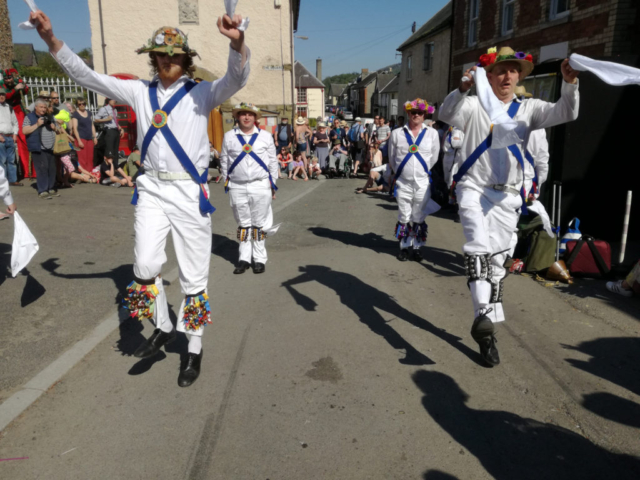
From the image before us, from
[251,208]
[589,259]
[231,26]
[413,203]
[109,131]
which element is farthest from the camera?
[109,131]

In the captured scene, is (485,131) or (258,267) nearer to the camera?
(485,131)

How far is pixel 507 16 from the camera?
63.9 ft

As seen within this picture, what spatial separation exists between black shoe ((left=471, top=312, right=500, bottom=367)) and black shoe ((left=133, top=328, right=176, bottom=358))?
2308mm

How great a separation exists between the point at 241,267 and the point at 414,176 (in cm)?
277

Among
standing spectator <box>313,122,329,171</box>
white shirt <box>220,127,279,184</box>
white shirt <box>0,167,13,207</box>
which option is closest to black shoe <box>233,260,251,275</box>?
white shirt <box>220,127,279,184</box>

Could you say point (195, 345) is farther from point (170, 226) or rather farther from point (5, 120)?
point (5, 120)

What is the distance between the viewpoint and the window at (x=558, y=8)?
610 inches

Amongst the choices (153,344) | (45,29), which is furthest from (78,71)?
(153,344)

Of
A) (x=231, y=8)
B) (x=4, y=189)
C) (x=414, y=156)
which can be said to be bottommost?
(x=4, y=189)

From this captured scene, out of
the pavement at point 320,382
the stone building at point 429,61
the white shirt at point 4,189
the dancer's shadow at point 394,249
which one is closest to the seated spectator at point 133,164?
the dancer's shadow at point 394,249

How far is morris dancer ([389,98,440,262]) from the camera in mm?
7641

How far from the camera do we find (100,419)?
3.32 metres

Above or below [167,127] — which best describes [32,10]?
above

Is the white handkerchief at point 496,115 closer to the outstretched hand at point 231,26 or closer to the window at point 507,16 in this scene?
the outstretched hand at point 231,26
